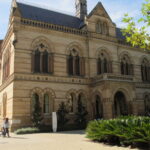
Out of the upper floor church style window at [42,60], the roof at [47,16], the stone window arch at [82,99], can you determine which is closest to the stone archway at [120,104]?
the stone window arch at [82,99]

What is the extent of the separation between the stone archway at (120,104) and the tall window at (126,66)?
16.4 feet

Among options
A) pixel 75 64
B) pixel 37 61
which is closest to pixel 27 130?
pixel 37 61

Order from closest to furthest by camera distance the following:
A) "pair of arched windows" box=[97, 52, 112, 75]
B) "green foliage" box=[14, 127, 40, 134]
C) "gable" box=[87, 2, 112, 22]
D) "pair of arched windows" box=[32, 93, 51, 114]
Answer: "green foliage" box=[14, 127, 40, 134], "pair of arched windows" box=[32, 93, 51, 114], "pair of arched windows" box=[97, 52, 112, 75], "gable" box=[87, 2, 112, 22]

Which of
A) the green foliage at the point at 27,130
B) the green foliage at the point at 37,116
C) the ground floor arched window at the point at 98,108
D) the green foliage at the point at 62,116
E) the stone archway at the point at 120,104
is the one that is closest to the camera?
the green foliage at the point at 27,130

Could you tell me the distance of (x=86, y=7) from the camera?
35.3 meters

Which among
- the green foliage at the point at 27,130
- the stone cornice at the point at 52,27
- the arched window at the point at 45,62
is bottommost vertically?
Answer: the green foliage at the point at 27,130

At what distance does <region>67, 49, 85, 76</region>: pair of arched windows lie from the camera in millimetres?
26797

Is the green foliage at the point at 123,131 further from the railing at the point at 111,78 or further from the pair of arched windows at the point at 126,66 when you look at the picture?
the pair of arched windows at the point at 126,66

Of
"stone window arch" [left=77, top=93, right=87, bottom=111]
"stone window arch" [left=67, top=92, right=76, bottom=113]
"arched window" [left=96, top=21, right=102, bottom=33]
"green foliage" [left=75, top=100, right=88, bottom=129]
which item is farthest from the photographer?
"arched window" [left=96, top=21, right=102, bottom=33]

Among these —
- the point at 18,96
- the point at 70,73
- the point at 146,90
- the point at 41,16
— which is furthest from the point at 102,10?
the point at 18,96

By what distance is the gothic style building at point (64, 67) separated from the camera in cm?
2317

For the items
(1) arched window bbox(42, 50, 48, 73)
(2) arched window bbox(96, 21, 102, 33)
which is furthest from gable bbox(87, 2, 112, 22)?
(1) arched window bbox(42, 50, 48, 73)

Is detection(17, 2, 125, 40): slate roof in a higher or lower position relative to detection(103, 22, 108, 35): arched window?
higher

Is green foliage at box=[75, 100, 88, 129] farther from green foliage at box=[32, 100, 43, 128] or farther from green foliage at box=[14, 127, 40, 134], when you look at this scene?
green foliage at box=[14, 127, 40, 134]
